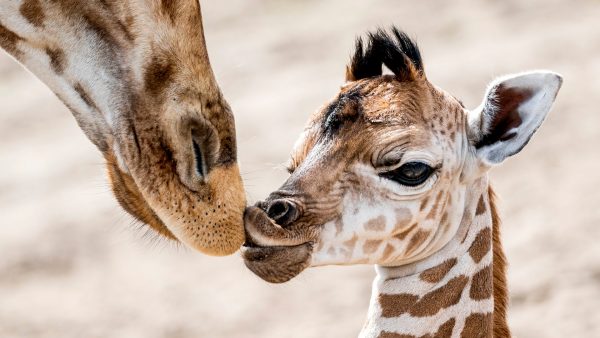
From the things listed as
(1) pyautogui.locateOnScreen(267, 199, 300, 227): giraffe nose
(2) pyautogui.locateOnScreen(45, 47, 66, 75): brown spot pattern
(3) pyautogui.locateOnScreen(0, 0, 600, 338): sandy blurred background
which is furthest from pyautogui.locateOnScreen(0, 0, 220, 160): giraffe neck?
(3) pyautogui.locateOnScreen(0, 0, 600, 338): sandy blurred background

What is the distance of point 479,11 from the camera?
1516 cm

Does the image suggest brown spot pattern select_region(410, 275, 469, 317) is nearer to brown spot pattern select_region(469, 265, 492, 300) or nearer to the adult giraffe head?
brown spot pattern select_region(469, 265, 492, 300)

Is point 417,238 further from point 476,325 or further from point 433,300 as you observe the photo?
point 476,325

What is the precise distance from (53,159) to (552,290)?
21.3ft

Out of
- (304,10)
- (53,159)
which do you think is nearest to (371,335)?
(53,159)

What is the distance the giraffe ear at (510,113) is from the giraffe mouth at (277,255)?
826 millimetres

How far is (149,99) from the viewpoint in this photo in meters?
4.43

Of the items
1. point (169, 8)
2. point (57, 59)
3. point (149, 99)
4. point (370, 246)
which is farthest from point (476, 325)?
point (57, 59)

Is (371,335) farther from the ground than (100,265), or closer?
farther from the ground

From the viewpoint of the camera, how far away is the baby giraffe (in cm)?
456

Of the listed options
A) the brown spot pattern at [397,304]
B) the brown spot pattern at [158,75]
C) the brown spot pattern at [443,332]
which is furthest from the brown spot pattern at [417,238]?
the brown spot pattern at [158,75]

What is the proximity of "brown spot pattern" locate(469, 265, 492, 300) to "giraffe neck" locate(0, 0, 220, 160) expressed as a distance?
1341mm

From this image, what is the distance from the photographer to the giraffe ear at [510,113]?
181 inches

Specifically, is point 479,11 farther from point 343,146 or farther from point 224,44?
point 343,146
